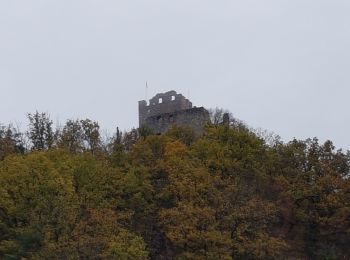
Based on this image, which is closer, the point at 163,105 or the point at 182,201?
the point at 182,201

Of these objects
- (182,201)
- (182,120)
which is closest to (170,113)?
(182,120)

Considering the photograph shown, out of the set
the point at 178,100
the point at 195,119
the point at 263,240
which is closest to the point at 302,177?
the point at 263,240

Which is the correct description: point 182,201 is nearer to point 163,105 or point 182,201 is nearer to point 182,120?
point 182,120

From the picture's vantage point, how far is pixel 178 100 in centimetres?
7069

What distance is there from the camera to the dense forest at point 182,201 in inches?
1474

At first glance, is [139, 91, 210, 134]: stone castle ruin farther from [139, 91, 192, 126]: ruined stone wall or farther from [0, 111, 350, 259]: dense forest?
[0, 111, 350, 259]: dense forest

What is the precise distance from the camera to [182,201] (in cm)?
4138

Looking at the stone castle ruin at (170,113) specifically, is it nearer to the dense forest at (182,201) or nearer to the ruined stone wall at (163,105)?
the ruined stone wall at (163,105)

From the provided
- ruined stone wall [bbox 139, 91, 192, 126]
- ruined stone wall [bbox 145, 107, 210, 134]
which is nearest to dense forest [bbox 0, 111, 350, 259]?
ruined stone wall [bbox 145, 107, 210, 134]

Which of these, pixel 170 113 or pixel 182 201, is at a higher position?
pixel 170 113

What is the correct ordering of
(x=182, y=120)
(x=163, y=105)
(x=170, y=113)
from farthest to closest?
(x=163, y=105) < (x=170, y=113) < (x=182, y=120)

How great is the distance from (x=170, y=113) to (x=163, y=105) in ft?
13.7

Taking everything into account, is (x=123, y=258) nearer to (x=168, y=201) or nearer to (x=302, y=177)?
(x=168, y=201)

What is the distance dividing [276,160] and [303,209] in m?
4.45
